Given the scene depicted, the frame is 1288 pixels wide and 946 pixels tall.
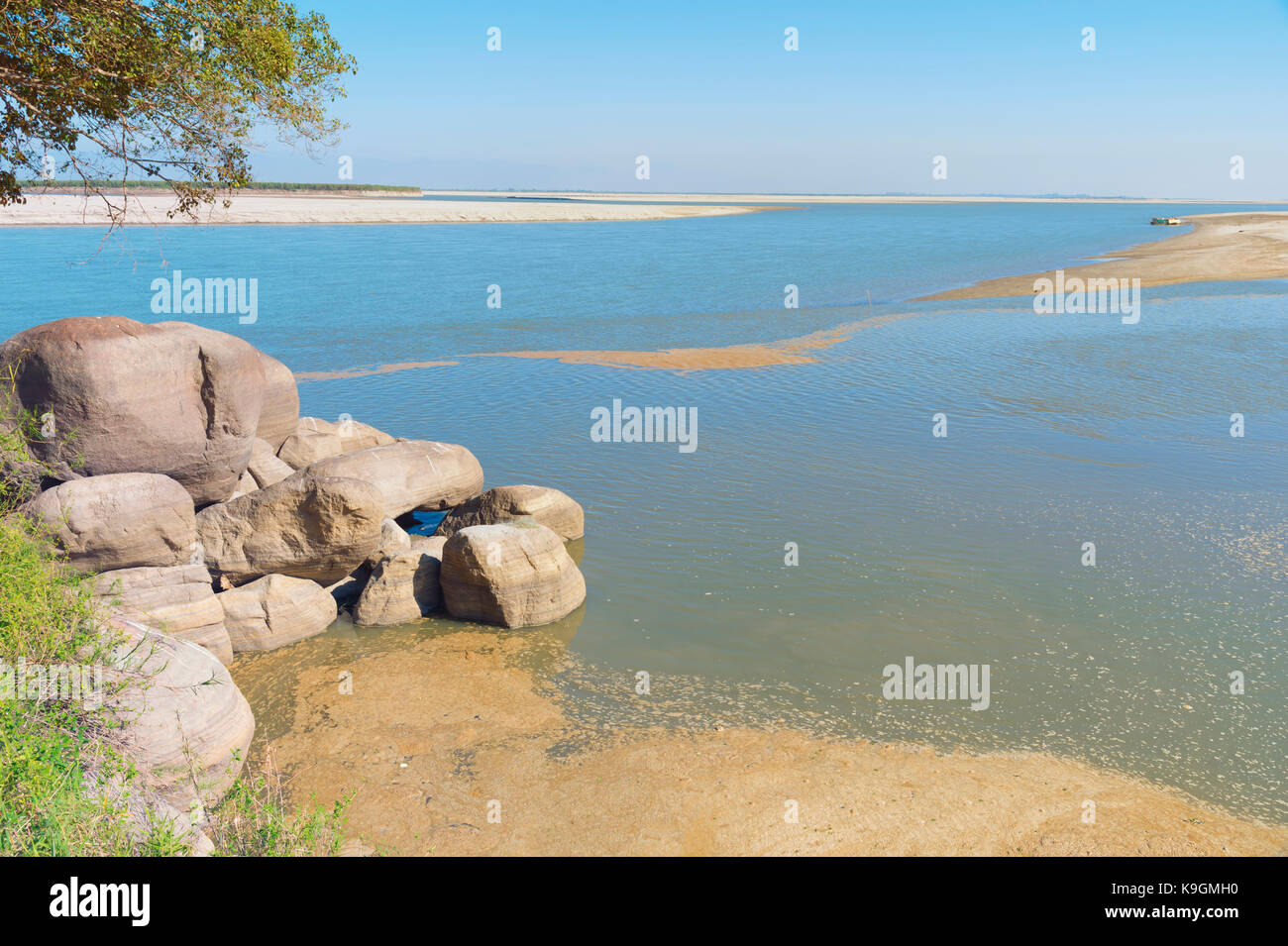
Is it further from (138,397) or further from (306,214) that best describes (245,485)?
(306,214)

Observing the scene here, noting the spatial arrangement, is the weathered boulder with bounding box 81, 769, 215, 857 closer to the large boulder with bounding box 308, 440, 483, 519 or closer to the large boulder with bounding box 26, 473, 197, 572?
the large boulder with bounding box 26, 473, 197, 572

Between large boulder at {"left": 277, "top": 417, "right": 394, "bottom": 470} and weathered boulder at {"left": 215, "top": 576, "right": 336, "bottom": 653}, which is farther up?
large boulder at {"left": 277, "top": 417, "right": 394, "bottom": 470}

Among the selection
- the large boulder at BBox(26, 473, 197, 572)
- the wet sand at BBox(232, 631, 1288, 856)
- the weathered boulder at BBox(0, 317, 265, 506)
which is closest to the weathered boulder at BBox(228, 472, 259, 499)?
the weathered boulder at BBox(0, 317, 265, 506)

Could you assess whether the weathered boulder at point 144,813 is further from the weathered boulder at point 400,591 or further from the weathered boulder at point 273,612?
the weathered boulder at point 400,591

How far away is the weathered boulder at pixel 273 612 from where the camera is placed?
12.0m

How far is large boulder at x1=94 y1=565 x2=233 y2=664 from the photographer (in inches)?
434

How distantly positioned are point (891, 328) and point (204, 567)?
29067mm

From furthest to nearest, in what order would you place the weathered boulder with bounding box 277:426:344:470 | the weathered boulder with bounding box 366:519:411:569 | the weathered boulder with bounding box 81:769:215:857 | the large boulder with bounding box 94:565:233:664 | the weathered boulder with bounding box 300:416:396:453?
1. the weathered boulder with bounding box 300:416:396:453
2. the weathered boulder with bounding box 277:426:344:470
3. the weathered boulder with bounding box 366:519:411:569
4. the large boulder with bounding box 94:565:233:664
5. the weathered boulder with bounding box 81:769:215:857

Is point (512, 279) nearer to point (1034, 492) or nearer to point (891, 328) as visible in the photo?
point (891, 328)

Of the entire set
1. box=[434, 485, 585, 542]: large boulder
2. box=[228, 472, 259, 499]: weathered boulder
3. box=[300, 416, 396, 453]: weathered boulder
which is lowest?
box=[434, 485, 585, 542]: large boulder

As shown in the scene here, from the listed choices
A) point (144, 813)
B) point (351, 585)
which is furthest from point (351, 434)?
point (144, 813)

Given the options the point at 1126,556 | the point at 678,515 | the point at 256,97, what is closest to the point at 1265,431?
the point at 1126,556

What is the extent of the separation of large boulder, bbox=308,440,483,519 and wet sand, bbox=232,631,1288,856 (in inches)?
172

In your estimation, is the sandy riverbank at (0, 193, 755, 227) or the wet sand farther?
the sandy riverbank at (0, 193, 755, 227)
